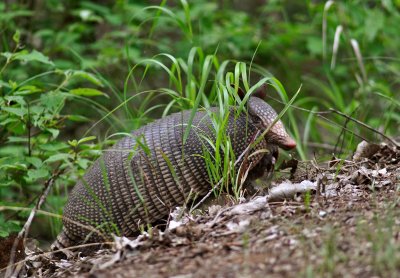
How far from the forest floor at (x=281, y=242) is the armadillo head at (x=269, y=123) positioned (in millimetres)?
575

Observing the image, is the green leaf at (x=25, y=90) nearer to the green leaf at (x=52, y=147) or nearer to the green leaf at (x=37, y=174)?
the green leaf at (x=52, y=147)

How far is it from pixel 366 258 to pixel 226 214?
128cm

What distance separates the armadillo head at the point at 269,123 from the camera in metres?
5.05

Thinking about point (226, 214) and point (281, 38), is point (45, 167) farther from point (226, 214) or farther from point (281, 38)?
point (281, 38)

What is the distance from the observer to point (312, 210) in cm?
371

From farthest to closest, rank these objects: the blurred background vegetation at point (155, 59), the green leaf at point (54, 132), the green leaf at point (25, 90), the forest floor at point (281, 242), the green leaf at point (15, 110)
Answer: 1. the blurred background vegetation at point (155, 59)
2. the green leaf at point (54, 132)
3. the green leaf at point (25, 90)
4. the green leaf at point (15, 110)
5. the forest floor at point (281, 242)

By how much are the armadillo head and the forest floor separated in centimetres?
57

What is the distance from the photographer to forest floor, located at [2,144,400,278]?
2.82 metres

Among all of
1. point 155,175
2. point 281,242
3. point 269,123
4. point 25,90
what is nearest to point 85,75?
point 25,90

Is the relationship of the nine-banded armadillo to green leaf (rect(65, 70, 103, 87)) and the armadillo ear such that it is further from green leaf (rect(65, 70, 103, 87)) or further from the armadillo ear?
green leaf (rect(65, 70, 103, 87))

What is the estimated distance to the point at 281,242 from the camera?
127 inches

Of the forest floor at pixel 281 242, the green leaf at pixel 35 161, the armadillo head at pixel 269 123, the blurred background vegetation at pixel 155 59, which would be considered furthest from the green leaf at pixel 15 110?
the armadillo head at pixel 269 123

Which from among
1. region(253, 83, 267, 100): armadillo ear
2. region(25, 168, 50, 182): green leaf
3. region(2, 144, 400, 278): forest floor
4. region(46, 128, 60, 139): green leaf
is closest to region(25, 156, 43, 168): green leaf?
region(25, 168, 50, 182): green leaf

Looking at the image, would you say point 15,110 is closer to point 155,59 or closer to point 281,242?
point 281,242
